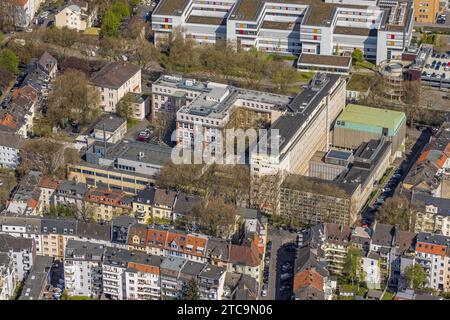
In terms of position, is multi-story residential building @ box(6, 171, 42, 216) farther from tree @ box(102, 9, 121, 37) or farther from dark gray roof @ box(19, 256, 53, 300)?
tree @ box(102, 9, 121, 37)

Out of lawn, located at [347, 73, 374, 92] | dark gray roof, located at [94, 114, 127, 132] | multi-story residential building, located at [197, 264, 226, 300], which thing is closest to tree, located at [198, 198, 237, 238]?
multi-story residential building, located at [197, 264, 226, 300]

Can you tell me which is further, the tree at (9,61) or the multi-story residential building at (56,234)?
the tree at (9,61)

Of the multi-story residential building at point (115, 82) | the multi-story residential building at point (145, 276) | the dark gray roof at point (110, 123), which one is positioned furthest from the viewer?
the multi-story residential building at point (115, 82)

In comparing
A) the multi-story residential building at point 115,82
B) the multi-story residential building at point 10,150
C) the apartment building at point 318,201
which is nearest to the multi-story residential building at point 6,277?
the multi-story residential building at point 10,150

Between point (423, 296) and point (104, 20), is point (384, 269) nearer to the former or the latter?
point (423, 296)

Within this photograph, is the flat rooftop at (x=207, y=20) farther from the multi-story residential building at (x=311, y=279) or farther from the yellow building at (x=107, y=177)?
the multi-story residential building at (x=311, y=279)

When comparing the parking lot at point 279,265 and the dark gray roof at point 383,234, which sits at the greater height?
the dark gray roof at point 383,234
